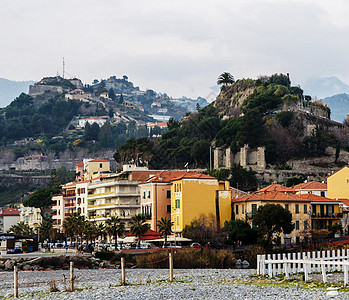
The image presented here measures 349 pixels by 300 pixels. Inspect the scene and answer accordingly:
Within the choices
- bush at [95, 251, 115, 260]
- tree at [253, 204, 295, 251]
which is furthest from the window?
bush at [95, 251, 115, 260]

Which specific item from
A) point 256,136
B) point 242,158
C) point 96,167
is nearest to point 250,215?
point 242,158

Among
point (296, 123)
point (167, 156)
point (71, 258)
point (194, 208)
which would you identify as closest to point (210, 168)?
point (167, 156)

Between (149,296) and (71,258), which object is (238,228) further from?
(149,296)

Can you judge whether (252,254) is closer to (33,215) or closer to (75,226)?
(75,226)

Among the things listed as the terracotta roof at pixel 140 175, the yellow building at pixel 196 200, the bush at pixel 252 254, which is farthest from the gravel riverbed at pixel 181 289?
the terracotta roof at pixel 140 175

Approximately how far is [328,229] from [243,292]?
1747 inches

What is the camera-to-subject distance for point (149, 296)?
27.1 meters

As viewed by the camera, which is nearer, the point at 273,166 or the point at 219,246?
the point at 219,246

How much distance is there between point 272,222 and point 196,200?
12.4 m

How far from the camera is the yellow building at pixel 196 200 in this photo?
70938 millimetres

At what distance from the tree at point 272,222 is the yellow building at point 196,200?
9732 millimetres

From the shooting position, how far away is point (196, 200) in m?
71.6

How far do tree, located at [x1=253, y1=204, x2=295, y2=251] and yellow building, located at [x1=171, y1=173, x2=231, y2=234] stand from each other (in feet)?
31.9

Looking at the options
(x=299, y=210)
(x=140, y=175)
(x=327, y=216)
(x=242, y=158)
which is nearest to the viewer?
(x=299, y=210)
